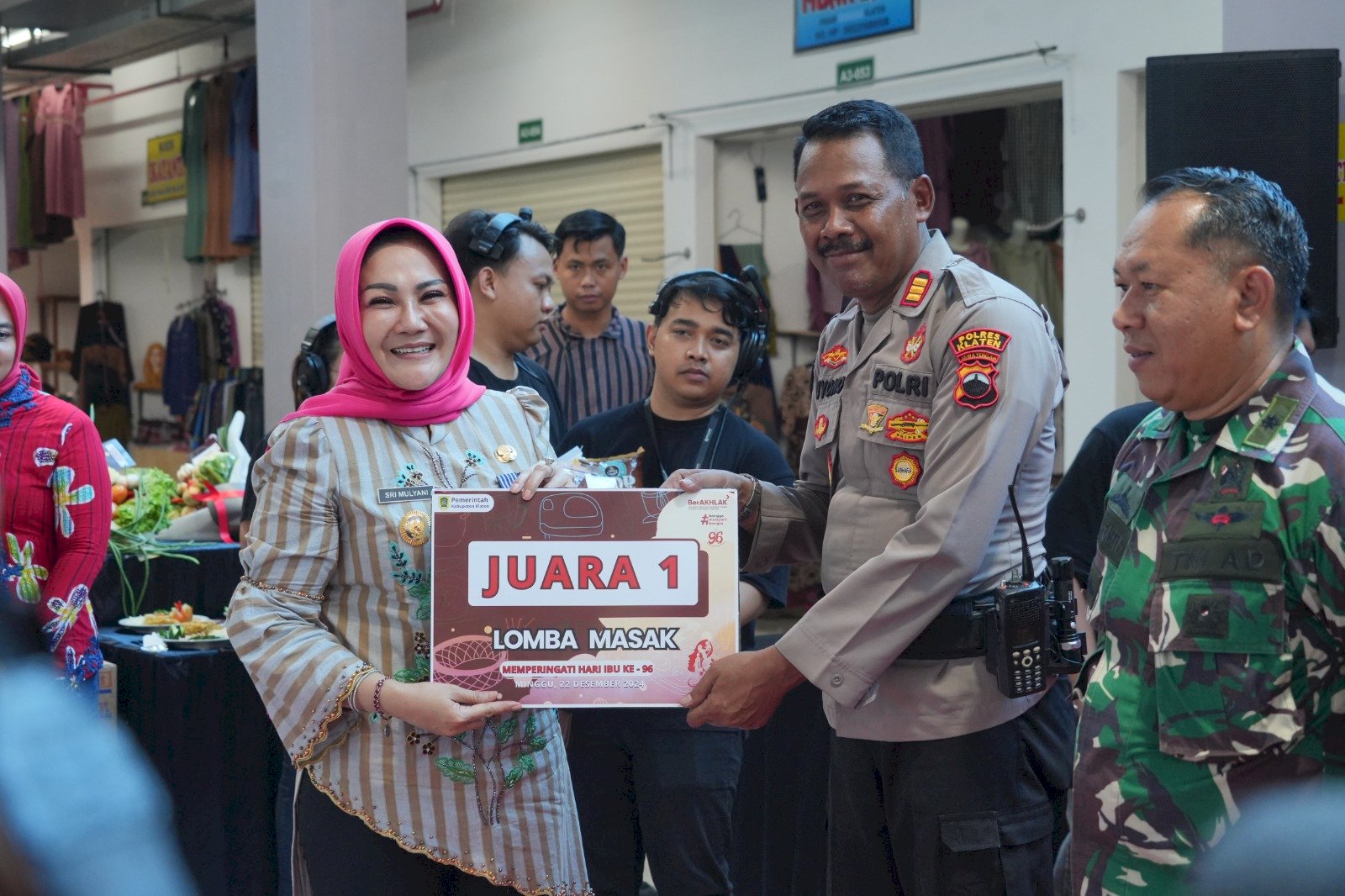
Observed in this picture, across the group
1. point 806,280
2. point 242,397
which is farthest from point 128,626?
point 242,397

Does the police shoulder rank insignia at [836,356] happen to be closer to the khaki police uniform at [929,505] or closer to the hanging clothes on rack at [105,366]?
the khaki police uniform at [929,505]

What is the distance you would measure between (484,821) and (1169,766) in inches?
37.6

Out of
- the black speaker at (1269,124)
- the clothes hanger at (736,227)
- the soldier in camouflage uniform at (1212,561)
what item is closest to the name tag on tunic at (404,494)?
the soldier in camouflage uniform at (1212,561)

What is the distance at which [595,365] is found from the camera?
4633 mm

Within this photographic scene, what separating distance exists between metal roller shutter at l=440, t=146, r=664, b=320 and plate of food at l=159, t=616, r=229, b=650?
4.64 metres

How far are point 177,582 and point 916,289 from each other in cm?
299

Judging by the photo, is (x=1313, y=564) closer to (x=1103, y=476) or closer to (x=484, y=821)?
(x=484, y=821)

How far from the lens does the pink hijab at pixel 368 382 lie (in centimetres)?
206

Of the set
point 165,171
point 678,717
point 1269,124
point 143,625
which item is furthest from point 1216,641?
point 165,171

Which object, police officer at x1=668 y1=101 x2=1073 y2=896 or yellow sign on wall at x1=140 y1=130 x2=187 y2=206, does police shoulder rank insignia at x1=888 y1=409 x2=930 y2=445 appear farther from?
yellow sign on wall at x1=140 y1=130 x2=187 y2=206

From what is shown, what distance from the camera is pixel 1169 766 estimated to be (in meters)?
1.67

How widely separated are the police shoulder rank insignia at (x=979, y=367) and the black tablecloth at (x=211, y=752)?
8.00 ft

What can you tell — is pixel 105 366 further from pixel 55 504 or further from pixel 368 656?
pixel 368 656

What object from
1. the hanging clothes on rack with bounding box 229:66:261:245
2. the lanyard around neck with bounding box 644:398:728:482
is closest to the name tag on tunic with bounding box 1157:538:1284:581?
the lanyard around neck with bounding box 644:398:728:482
